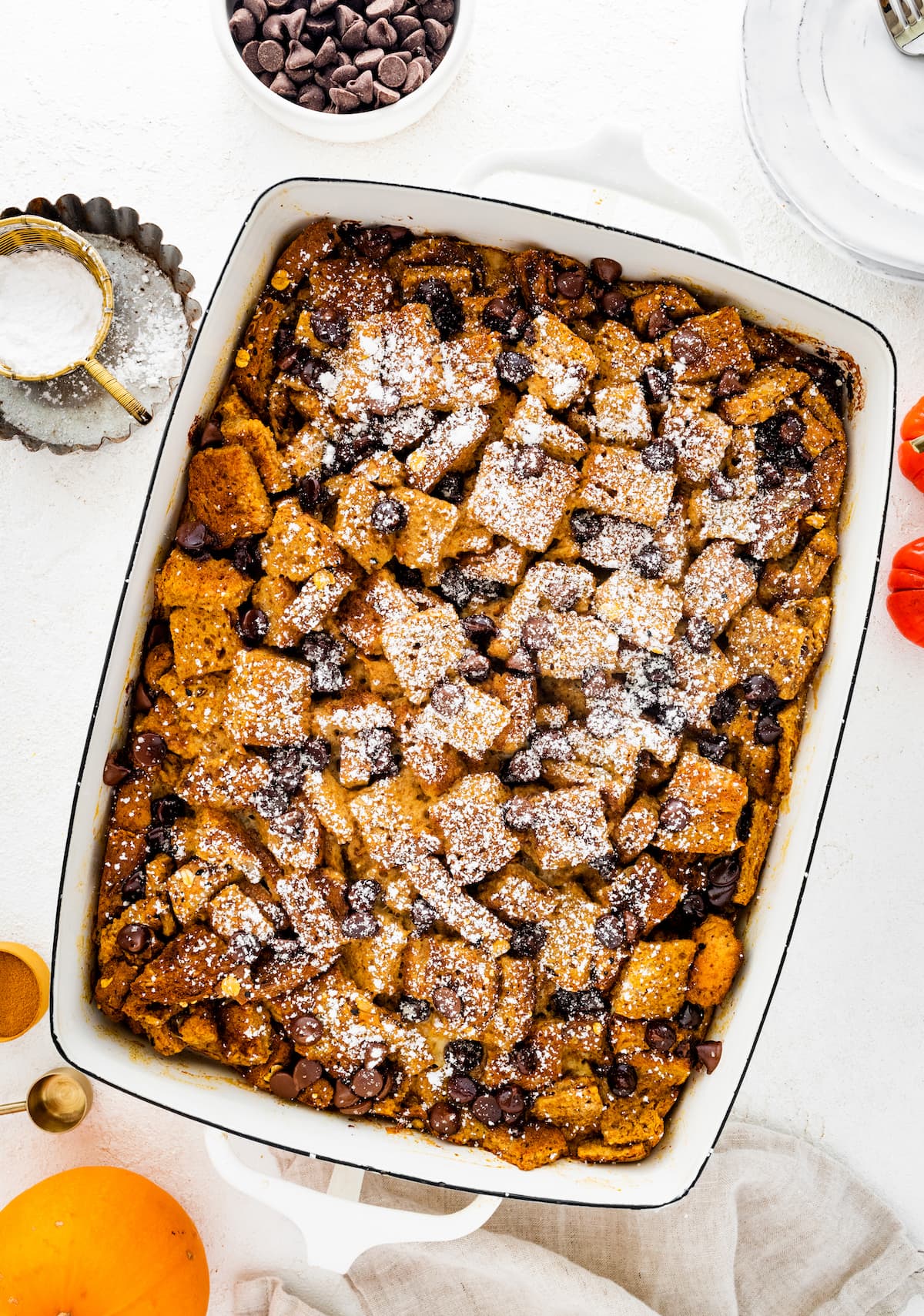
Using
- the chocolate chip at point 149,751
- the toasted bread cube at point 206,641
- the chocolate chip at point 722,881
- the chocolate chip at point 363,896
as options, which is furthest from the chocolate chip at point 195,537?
the chocolate chip at point 722,881

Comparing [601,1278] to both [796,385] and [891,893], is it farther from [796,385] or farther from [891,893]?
[796,385]

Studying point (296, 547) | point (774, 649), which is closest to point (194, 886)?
point (296, 547)

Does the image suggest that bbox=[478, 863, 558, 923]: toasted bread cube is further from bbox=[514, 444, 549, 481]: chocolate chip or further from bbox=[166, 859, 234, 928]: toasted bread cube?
bbox=[514, 444, 549, 481]: chocolate chip

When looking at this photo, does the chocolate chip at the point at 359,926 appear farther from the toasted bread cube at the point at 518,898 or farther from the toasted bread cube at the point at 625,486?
the toasted bread cube at the point at 625,486

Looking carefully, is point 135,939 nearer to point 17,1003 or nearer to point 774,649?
point 17,1003

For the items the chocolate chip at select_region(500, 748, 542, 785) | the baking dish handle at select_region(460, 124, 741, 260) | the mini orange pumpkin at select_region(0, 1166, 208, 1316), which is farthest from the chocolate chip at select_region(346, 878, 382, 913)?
the baking dish handle at select_region(460, 124, 741, 260)
